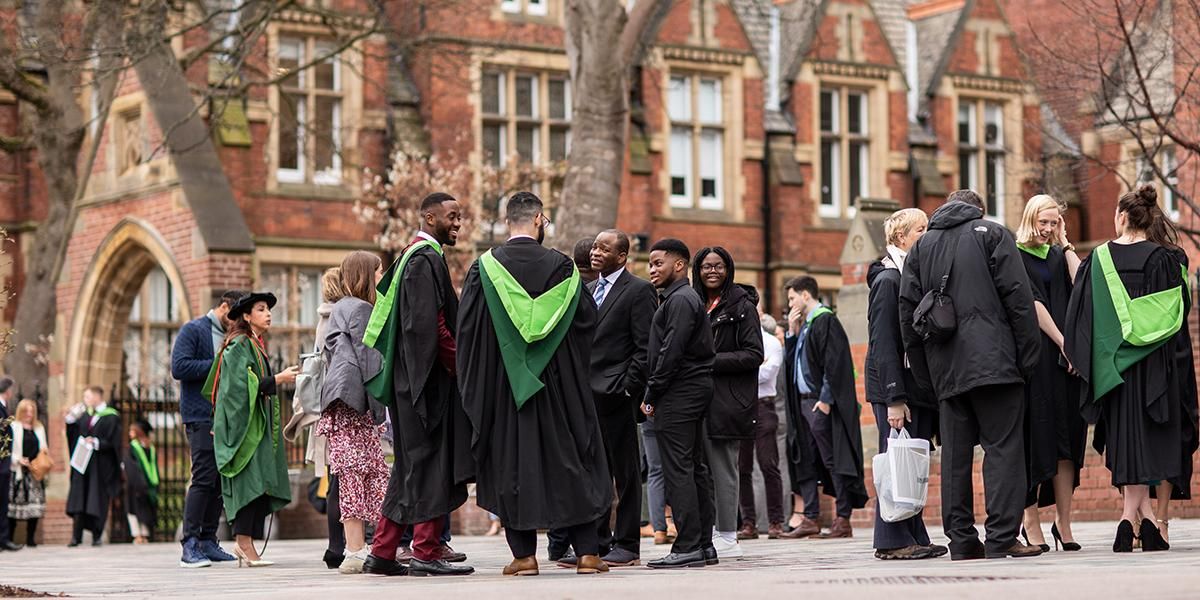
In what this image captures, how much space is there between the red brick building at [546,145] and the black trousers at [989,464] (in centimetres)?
1467

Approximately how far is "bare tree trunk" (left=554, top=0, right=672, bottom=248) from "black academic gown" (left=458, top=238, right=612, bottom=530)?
31.0 feet

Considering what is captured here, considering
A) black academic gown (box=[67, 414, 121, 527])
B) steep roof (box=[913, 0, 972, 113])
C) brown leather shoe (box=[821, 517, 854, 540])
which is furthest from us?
steep roof (box=[913, 0, 972, 113])

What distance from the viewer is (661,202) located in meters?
35.4

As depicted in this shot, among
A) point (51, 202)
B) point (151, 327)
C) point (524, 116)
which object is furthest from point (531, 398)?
point (151, 327)

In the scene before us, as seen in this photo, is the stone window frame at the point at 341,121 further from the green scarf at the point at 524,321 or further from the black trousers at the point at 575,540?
the black trousers at the point at 575,540

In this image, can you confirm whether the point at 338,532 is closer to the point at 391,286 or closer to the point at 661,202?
the point at 391,286

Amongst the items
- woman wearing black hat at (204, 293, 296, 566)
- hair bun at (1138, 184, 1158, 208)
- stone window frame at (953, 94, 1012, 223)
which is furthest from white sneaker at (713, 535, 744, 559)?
stone window frame at (953, 94, 1012, 223)

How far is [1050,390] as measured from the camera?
11.3 meters

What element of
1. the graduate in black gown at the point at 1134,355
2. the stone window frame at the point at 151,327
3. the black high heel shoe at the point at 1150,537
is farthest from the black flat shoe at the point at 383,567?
the stone window frame at the point at 151,327

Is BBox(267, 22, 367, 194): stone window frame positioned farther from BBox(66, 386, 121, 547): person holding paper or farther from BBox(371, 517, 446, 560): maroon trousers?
BBox(371, 517, 446, 560): maroon trousers

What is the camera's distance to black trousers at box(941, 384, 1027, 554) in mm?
10578

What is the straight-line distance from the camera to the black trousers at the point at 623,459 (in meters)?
11.6

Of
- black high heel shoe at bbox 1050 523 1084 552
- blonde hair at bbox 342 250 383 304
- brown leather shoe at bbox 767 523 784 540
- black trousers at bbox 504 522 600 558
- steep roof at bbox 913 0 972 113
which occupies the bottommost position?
brown leather shoe at bbox 767 523 784 540

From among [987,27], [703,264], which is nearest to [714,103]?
[987,27]
